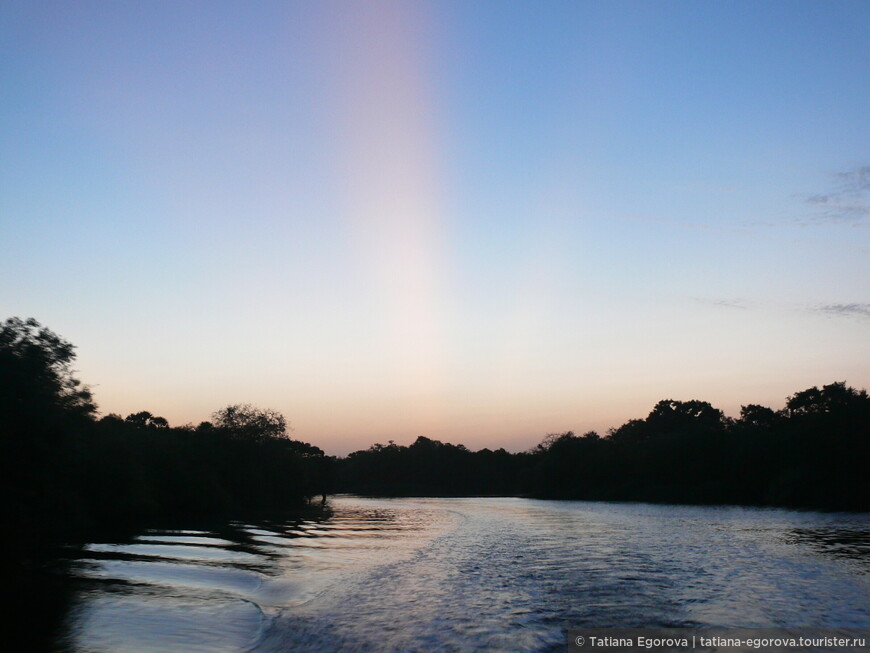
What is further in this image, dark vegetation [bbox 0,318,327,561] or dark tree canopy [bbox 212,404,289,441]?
dark tree canopy [bbox 212,404,289,441]

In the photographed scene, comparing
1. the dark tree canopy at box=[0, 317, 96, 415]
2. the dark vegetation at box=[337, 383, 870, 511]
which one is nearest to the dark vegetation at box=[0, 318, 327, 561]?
the dark tree canopy at box=[0, 317, 96, 415]

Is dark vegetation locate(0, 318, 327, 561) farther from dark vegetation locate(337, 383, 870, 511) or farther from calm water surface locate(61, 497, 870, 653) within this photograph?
dark vegetation locate(337, 383, 870, 511)

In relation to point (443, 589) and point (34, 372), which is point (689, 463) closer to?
point (443, 589)

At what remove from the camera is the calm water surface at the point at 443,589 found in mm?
15344

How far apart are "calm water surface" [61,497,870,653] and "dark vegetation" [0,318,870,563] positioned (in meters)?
4.28

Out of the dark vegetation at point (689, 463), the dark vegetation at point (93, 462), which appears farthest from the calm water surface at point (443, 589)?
the dark vegetation at point (689, 463)

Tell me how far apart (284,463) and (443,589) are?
70.7m

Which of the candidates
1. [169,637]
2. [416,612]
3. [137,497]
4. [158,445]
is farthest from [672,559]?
[158,445]

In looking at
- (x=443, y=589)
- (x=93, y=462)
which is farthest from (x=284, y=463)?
(x=443, y=589)

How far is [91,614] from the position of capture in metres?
16.5

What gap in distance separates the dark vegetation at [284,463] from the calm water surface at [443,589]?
4.28m

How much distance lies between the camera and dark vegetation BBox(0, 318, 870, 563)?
23.0 metres

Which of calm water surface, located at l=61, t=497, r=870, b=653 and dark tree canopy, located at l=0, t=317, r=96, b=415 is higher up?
dark tree canopy, located at l=0, t=317, r=96, b=415

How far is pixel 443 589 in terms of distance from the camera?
21750 mm
